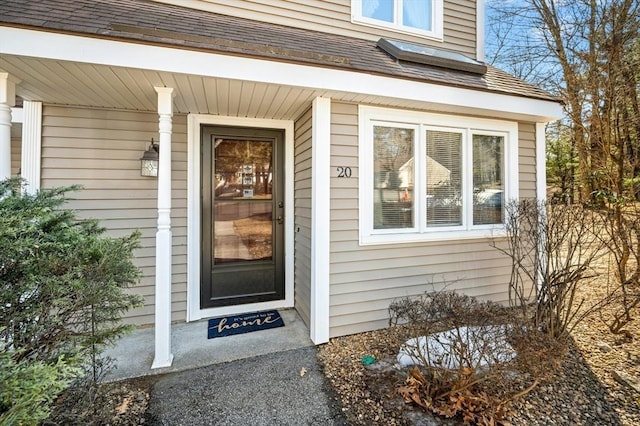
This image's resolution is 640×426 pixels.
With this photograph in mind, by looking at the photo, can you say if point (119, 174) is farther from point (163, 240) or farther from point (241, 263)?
point (241, 263)

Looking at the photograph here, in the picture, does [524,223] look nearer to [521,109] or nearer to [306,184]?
[521,109]

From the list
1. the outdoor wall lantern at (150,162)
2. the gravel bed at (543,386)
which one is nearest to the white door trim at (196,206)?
the outdoor wall lantern at (150,162)

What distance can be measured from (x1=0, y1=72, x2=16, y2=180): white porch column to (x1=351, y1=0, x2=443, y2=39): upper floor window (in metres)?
3.66

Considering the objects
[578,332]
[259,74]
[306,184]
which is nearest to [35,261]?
[259,74]

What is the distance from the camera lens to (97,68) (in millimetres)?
2297

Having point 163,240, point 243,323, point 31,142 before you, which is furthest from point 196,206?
point 31,142

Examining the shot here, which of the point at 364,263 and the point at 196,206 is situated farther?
the point at 196,206

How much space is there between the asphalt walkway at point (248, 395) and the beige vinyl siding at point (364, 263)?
0.75 m

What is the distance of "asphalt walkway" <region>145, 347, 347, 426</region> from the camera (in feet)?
6.77

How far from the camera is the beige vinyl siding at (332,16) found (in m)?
3.61

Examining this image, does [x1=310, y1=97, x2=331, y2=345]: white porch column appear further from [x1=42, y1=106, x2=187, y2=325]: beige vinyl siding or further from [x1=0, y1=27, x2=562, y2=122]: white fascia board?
[x1=42, y1=106, x2=187, y2=325]: beige vinyl siding

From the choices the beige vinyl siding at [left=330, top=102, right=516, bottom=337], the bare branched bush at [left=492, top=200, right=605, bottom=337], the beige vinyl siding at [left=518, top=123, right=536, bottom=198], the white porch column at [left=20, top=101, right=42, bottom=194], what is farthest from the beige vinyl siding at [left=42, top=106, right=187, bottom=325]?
the beige vinyl siding at [left=518, top=123, right=536, bottom=198]

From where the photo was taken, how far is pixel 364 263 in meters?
3.31

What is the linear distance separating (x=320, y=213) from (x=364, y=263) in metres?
0.77
